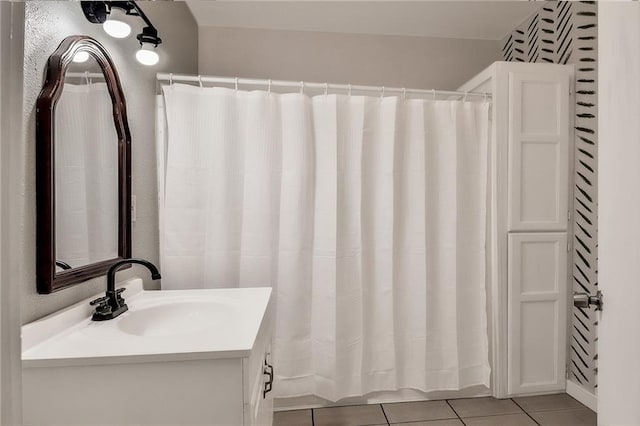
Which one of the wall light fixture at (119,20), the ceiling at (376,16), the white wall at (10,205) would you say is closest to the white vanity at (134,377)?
the white wall at (10,205)

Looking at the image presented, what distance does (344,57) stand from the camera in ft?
8.29

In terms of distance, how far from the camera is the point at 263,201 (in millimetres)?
1768

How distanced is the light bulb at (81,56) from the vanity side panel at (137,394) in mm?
936

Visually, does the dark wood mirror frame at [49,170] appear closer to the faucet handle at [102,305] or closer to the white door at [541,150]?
the faucet handle at [102,305]

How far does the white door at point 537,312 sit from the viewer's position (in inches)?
76.2

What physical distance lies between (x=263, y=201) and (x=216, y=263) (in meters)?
0.43

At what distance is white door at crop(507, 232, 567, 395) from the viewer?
1937 millimetres

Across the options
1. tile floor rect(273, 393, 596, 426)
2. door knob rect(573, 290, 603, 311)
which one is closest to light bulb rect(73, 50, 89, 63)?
door knob rect(573, 290, 603, 311)

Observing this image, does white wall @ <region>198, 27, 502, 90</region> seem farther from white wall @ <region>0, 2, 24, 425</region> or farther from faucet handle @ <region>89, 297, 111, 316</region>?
white wall @ <region>0, 2, 24, 425</region>

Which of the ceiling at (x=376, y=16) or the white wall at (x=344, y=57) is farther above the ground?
the ceiling at (x=376, y=16)

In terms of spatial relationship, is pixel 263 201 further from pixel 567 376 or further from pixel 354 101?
pixel 567 376

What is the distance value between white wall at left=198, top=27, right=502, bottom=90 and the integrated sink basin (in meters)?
1.83
